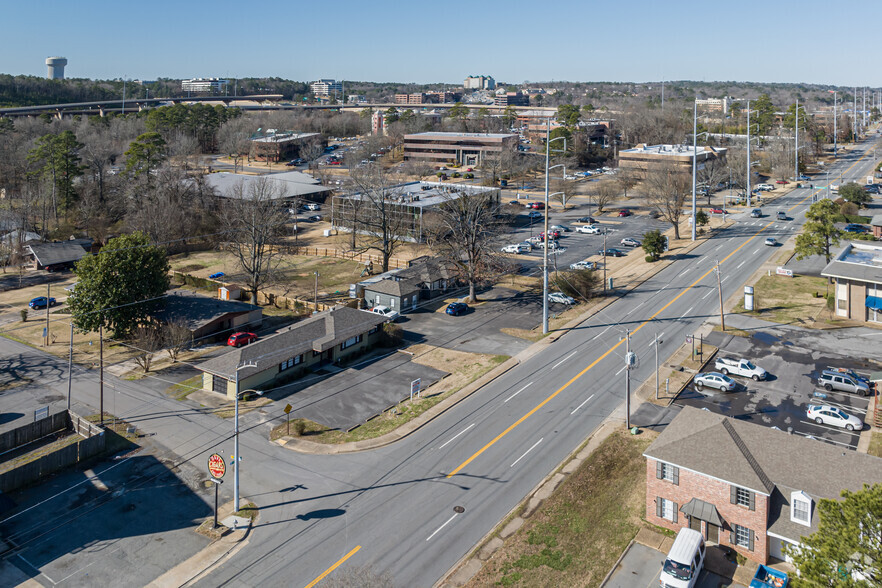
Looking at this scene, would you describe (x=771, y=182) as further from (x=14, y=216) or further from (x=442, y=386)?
(x=14, y=216)

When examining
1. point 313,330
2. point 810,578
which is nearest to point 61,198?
point 313,330

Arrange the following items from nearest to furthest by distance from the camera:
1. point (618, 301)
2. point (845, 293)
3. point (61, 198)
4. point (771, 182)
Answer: point (845, 293), point (618, 301), point (61, 198), point (771, 182)

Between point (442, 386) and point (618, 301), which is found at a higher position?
point (618, 301)

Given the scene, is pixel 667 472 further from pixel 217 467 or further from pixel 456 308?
pixel 456 308

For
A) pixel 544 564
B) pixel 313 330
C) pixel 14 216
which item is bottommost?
pixel 544 564

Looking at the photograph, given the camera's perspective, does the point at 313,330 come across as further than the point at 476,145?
No

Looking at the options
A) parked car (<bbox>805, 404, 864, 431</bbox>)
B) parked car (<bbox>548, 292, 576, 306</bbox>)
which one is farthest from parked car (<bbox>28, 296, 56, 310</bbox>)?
parked car (<bbox>805, 404, 864, 431</bbox>)
